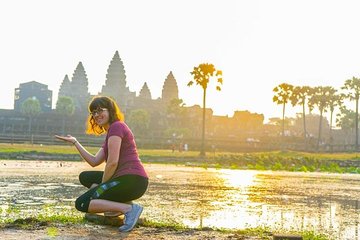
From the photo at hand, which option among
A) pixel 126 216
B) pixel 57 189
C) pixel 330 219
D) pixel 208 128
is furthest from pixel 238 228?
pixel 208 128

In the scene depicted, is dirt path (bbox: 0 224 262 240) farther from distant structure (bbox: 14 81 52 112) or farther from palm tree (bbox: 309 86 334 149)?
distant structure (bbox: 14 81 52 112)

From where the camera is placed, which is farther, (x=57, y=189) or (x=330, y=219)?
(x=57, y=189)

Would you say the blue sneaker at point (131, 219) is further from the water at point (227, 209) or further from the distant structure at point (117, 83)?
the distant structure at point (117, 83)

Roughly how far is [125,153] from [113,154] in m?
0.23

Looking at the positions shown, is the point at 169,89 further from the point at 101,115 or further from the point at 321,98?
the point at 101,115

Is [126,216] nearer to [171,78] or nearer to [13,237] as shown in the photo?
[13,237]

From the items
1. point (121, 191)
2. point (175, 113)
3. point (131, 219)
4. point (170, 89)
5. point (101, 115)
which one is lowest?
point (131, 219)

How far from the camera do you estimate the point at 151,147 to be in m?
63.2

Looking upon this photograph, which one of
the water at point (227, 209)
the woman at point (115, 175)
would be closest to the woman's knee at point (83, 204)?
the woman at point (115, 175)

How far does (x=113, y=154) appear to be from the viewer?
227 inches

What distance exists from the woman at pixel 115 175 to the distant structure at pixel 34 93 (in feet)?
438

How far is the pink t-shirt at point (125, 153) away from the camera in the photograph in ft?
19.2

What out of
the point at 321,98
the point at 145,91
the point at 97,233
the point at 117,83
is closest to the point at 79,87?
the point at 117,83

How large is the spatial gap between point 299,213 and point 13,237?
509 centimetres
